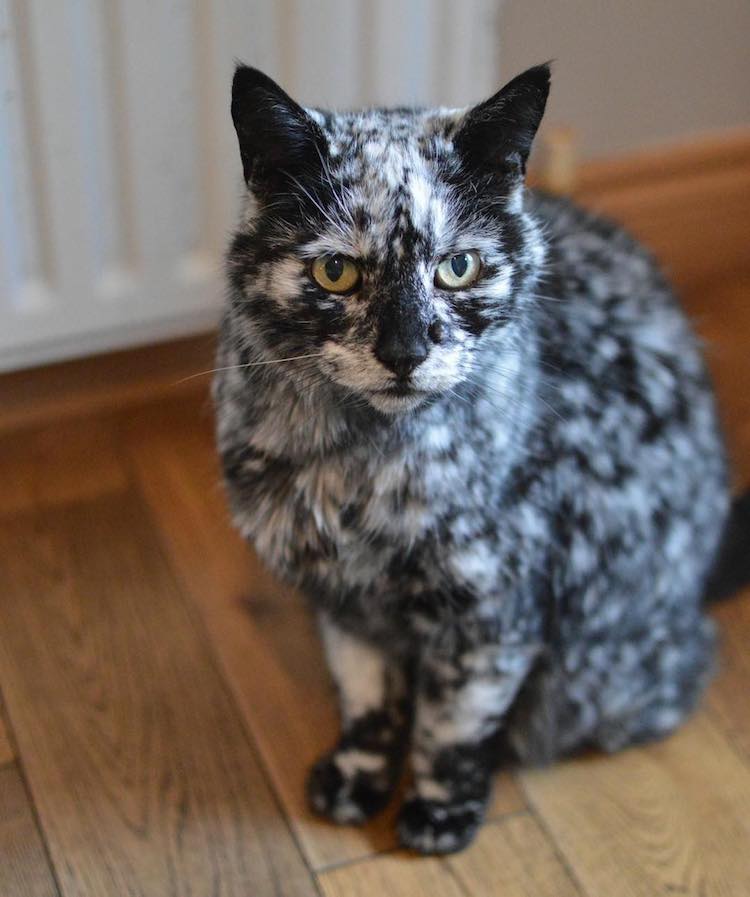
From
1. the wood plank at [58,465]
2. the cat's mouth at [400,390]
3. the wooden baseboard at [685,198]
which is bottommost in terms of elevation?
the wood plank at [58,465]

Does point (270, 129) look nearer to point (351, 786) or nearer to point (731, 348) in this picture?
point (351, 786)

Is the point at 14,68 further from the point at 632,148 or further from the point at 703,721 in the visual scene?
the point at 703,721

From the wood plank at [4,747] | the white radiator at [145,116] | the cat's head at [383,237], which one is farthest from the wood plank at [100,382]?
the cat's head at [383,237]

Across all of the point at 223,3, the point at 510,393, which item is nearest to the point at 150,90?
the point at 223,3

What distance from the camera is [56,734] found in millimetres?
1461

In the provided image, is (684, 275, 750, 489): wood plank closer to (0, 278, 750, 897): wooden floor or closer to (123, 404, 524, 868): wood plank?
(0, 278, 750, 897): wooden floor

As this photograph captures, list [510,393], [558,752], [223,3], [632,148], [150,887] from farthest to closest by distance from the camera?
[632,148], [223,3], [558,752], [150,887], [510,393]

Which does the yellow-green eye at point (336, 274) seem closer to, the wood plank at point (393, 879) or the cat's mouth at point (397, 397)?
the cat's mouth at point (397, 397)

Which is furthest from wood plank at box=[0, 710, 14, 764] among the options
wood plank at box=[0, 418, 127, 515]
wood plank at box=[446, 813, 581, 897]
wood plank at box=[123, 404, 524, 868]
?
wood plank at box=[446, 813, 581, 897]

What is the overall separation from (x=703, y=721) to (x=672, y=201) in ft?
3.21

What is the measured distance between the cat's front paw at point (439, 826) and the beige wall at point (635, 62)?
1107 mm

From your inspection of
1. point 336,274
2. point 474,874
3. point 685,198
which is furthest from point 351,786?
point 685,198

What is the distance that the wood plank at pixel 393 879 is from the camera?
131cm

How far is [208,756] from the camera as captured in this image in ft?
4.75
